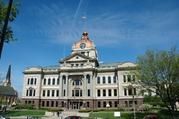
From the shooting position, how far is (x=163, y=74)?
3819 centimetres

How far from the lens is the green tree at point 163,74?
37.4 meters

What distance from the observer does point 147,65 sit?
3984 cm

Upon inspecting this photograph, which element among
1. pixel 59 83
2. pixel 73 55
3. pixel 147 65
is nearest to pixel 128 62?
pixel 73 55

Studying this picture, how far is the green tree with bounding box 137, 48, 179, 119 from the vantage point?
1471 inches

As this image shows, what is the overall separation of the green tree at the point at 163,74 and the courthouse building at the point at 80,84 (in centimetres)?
2639

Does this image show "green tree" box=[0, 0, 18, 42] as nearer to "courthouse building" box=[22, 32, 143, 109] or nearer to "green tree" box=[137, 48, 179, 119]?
"green tree" box=[137, 48, 179, 119]

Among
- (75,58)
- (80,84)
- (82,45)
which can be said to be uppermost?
(82,45)

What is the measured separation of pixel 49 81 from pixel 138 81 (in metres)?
43.7

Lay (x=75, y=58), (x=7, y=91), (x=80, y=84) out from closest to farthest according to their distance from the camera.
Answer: (x=80, y=84) < (x=75, y=58) < (x=7, y=91)

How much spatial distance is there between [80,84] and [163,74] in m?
38.1

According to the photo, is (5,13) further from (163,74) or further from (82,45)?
(82,45)

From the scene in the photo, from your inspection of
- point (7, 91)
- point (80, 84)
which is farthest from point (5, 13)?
point (7, 91)

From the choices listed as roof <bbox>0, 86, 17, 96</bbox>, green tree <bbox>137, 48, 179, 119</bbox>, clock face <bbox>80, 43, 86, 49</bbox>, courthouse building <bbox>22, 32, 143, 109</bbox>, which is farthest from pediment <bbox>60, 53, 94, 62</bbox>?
roof <bbox>0, 86, 17, 96</bbox>

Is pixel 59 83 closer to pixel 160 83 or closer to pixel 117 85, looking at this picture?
pixel 117 85
